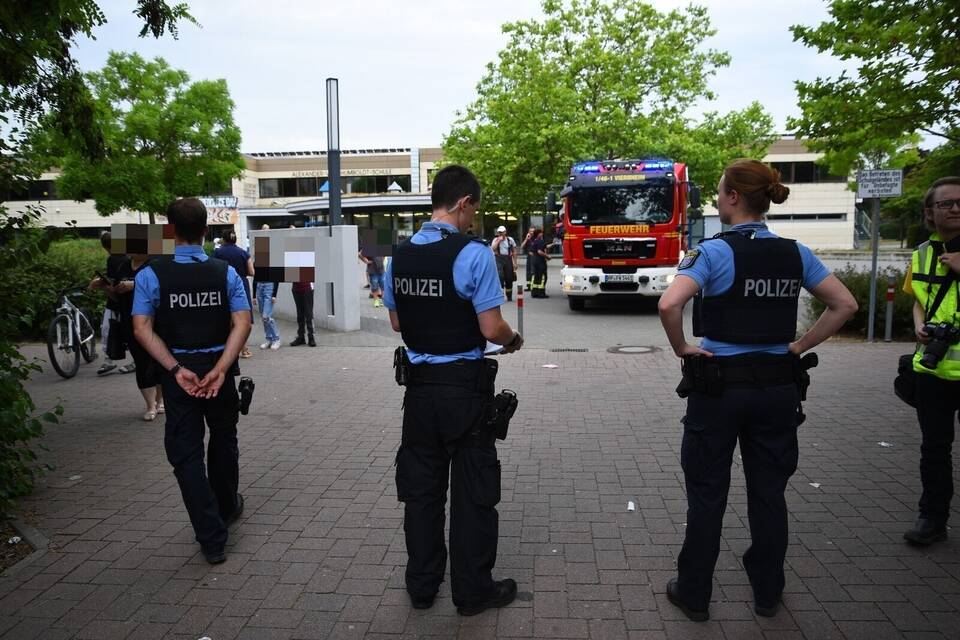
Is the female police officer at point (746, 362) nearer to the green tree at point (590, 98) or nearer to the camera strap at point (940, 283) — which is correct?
the camera strap at point (940, 283)

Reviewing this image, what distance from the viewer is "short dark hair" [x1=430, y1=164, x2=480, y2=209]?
Answer: 3408 millimetres

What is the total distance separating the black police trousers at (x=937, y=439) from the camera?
3947 millimetres

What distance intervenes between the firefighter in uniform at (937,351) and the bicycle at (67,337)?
30.4 feet

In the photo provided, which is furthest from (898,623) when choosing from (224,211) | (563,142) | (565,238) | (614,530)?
(224,211)

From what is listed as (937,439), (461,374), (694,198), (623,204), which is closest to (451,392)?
(461,374)

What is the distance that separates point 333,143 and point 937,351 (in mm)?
10833

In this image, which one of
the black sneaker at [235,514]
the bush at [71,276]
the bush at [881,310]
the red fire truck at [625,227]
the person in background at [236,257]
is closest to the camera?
the black sneaker at [235,514]

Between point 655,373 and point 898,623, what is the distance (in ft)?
19.7

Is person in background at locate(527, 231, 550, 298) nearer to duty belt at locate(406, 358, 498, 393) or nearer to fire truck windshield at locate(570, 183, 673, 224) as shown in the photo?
fire truck windshield at locate(570, 183, 673, 224)

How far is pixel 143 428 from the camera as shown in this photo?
6.91 m

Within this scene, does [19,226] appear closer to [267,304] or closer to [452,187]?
[452,187]

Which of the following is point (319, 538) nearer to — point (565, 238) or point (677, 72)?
point (565, 238)

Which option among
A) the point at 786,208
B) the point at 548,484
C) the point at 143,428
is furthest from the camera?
the point at 786,208

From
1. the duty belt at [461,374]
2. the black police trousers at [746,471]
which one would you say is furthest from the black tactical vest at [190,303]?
the black police trousers at [746,471]
